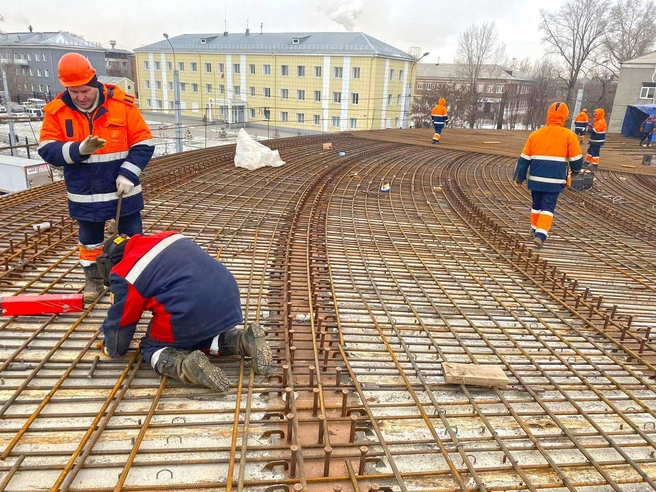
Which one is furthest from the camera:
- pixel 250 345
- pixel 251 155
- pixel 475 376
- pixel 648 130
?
pixel 648 130

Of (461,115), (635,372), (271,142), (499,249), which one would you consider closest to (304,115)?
(461,115)

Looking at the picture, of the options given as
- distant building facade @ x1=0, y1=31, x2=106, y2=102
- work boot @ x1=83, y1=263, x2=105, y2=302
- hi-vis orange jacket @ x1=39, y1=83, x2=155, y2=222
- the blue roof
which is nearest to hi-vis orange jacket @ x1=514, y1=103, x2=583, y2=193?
hi-vis orange jacket @ x1=39, y1=83, x2=155, y2=222

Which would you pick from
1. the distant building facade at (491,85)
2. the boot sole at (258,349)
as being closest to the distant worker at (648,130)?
the boot sole at (258,349)

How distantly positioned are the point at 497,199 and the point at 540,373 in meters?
4.81

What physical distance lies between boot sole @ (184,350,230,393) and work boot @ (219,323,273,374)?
0.21 meters

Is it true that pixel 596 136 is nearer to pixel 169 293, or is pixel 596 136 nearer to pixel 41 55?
pixel 169 293

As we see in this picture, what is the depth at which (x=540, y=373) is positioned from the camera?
276cm

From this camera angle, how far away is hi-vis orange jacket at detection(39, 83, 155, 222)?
270 centimetres

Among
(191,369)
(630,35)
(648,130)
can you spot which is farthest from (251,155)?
(630,35)

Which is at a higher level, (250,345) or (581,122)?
(581,122)

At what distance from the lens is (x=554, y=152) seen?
16.3ft

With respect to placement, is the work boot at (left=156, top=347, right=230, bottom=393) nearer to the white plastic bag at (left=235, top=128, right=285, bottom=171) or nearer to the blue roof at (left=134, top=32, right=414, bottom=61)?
the white plastic bag at (left=235, top=128, right=285, bottom=171)

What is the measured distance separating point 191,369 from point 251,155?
6.26 metres

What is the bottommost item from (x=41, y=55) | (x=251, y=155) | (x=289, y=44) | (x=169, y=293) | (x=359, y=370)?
(x=359, y=370)
